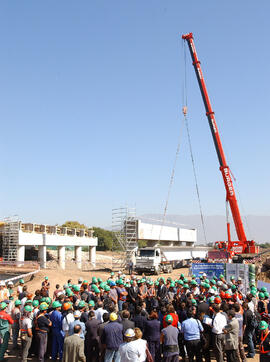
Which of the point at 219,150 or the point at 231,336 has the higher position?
the point at 219,150

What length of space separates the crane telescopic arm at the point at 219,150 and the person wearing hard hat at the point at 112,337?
82.6 feet

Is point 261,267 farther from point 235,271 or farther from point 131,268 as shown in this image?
point 235,271

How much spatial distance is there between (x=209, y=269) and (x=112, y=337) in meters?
14.7

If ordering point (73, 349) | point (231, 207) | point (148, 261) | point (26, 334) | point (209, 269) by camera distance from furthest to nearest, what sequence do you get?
point (231, 207) < point (148, 261) < point (209, 269) < point (26, 334) < point (73, 349)

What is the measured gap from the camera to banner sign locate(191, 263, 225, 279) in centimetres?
2059

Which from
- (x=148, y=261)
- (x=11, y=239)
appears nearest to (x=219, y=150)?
(x=148, y=261)

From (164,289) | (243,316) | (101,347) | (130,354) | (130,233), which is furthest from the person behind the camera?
(130,233)

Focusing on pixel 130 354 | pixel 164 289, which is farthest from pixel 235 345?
pixel 164 289

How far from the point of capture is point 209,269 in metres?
21.2

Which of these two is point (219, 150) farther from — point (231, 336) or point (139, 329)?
point (139, 329)

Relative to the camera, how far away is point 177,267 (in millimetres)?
39000

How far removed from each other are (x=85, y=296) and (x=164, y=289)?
2.89 meters

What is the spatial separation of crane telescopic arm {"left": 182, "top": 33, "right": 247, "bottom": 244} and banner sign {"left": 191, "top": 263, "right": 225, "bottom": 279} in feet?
35.7

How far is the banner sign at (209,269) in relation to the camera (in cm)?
2059
